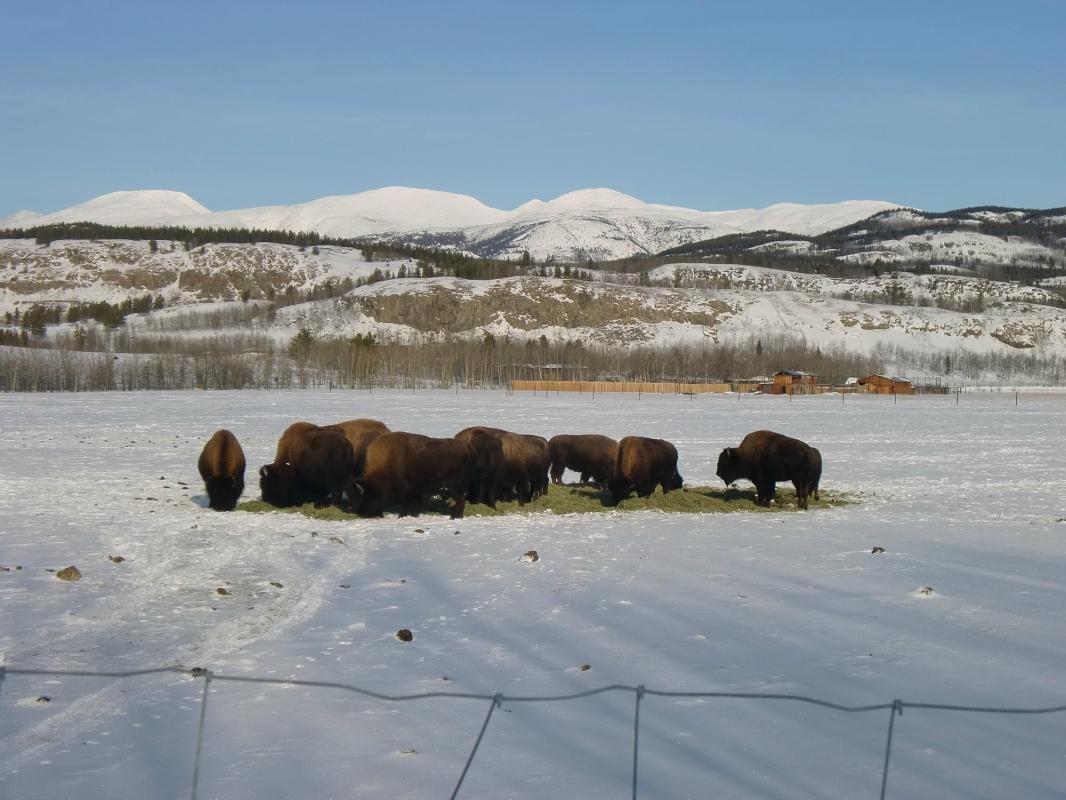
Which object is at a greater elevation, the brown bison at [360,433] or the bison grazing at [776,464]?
the brown bison at [360,433]

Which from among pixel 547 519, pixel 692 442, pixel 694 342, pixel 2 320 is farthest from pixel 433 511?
pixel 2 320

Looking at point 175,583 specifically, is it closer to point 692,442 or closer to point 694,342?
point 692,442

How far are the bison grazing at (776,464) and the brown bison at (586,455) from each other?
124 inches

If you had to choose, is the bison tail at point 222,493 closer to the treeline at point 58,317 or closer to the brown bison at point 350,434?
the brown bison at point 350,434

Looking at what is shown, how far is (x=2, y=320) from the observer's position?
197125 millimetres

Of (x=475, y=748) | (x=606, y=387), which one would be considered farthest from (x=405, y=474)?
(x=606, y=387)

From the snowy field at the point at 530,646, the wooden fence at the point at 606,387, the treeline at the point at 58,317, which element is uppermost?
the treeline at the point at 58,317

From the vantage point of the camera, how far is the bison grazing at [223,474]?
18625 mm

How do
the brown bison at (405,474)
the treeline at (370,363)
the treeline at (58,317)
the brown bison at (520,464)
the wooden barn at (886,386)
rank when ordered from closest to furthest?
the brown bison at (405,474) → the brown bison at (520,464) → the treeline at (370,363) → the wooden barn at (886,386) → the treeline at (58,317)

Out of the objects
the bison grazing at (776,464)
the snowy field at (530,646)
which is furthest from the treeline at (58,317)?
the bison grazing at (776,464)

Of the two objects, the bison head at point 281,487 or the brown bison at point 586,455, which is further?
the brown bison at point 586,455

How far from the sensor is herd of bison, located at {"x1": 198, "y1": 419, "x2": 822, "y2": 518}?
18.3 m

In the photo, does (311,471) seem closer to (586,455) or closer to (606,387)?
(586,455)

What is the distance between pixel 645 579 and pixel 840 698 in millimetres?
5175
